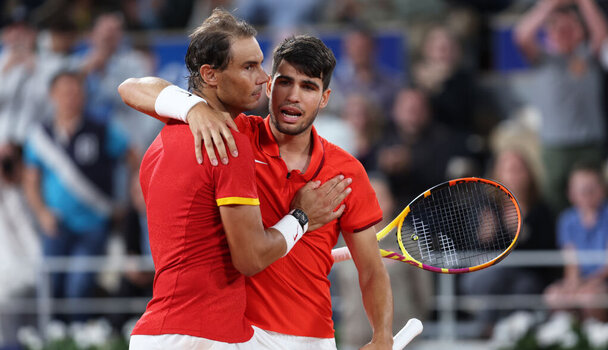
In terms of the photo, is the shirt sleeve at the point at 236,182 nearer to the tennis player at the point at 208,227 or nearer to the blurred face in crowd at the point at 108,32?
the tennis player at the point at 208,227

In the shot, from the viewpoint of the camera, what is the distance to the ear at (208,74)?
8.78 feet

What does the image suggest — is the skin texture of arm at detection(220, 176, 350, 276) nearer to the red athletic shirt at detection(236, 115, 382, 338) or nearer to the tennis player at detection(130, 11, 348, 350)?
the tennis player at detection(130, 11, 348, 350)

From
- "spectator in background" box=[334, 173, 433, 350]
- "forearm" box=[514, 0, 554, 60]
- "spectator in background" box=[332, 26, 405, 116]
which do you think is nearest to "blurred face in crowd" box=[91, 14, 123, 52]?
"spectator in background" box=[332, 26, 405, 116]

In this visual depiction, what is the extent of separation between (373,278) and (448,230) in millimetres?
603

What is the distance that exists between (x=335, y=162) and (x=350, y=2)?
212 inches

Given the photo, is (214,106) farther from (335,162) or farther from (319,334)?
(319,334)

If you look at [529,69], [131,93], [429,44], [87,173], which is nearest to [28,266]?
[87,173]

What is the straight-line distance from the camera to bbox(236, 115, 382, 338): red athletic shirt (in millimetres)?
2928

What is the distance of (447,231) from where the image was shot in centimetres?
353

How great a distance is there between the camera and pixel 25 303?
8.64 meters

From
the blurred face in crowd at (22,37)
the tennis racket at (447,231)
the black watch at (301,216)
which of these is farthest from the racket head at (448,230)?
the blurred face in crowd at (22,37)

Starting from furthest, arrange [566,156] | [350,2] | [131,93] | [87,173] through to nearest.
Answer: [87,173] < [350,2] < [566,156] < [131,93]

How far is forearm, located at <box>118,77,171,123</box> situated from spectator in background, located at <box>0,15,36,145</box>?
6.75 meters

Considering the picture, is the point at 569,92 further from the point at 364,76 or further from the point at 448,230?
the point at 448,230
